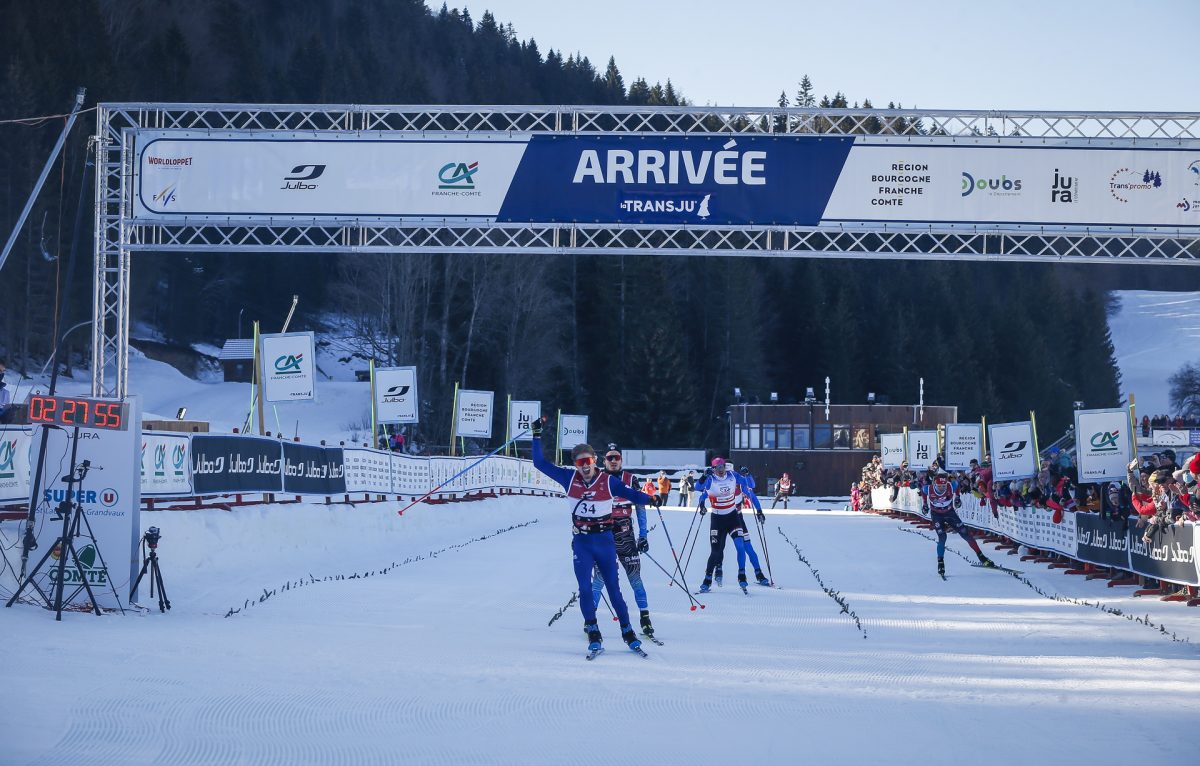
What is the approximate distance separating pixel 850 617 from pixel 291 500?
12.6 metres

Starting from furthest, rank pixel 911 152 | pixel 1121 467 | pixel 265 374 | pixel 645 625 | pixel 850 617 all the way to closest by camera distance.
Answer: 1. pixel 265 374
2. pixel 1121 467
3. pixel 911 152
4. pixel 850 617
5. pixel 645 625

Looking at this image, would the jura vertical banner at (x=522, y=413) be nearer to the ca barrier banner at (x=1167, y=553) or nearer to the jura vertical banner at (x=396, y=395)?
the jura vertical banner at (x=396, y=395)

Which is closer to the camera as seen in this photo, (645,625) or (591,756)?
(591,756)

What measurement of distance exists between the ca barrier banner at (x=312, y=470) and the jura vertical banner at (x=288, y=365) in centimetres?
146

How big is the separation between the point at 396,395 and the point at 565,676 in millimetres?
23173

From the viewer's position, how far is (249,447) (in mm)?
20281

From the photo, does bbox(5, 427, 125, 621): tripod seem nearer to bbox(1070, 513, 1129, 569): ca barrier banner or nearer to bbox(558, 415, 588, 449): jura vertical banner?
bbox(1070, 513, 1129, 569): ca barrier banner

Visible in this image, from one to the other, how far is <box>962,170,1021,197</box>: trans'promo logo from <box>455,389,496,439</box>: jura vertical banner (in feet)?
71.8

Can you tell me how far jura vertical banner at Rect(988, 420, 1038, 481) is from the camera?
27.9 m

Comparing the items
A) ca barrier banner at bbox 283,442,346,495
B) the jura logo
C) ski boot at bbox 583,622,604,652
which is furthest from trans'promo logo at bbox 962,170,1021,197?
ca barrier banner at bbox 283,442,346,495

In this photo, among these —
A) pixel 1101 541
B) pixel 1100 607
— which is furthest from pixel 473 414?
pixel 1100 607

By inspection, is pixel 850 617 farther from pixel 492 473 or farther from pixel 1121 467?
pixel 492 473

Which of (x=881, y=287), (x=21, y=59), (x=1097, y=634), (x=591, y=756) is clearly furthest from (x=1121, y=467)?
(x=881, y=287)

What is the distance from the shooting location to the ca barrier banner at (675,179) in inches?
790
